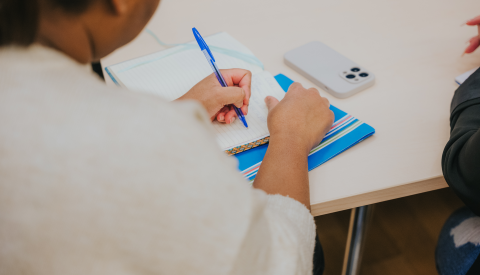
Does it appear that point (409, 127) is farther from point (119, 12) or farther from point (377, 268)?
point (377, 268)

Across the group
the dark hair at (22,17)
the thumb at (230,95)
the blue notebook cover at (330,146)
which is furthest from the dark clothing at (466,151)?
the dark hair at (22,17)

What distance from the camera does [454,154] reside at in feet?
1.75

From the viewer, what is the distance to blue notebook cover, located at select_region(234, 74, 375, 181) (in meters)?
0.59

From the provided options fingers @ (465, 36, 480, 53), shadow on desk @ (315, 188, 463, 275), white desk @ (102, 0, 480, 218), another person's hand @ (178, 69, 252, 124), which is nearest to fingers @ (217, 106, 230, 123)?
another person's hand @ (178, 69, 252, 124)

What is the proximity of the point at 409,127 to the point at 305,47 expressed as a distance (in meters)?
0.31

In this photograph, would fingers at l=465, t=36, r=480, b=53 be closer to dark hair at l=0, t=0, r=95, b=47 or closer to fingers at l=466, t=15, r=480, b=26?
fingers at l=466, t=15, r=480, b=26

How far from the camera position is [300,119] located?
624mm

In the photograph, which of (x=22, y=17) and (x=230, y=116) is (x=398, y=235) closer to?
(x=230, y=116)

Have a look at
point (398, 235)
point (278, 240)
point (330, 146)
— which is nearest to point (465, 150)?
point (330, 146)

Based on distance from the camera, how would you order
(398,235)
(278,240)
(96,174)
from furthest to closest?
(398,235) < (278,240) < (96,174)

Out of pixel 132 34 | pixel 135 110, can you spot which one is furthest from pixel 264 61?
pixel 135 110

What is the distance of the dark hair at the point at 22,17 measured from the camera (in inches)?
10.5

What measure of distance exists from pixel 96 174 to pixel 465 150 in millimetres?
480

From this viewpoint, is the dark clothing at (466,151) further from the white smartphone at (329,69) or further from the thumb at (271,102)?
the thumb at (271,102)
